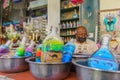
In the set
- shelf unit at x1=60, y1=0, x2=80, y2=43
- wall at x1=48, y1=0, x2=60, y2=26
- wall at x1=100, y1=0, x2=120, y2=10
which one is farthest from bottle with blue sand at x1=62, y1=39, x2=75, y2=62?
wall at x1=48, y1=0, x2=60, y2=26

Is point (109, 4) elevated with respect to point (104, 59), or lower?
elevated

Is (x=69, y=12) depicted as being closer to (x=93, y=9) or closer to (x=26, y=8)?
(x=93, y=9)

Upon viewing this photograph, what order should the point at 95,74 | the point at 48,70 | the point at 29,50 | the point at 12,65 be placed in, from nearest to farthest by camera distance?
the point at 95,74
the point at 48,70
the point at 12,65
the point at 29,50

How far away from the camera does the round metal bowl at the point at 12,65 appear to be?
1037mm

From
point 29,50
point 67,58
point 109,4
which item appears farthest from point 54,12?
point 67,58

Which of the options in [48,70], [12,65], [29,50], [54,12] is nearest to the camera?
[48,70]

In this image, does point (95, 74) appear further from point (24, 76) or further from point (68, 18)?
point (68, 18)

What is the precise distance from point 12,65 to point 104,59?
56cm

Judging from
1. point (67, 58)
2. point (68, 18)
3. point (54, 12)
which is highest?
point (54, 12)

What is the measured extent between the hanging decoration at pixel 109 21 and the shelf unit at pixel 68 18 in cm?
91

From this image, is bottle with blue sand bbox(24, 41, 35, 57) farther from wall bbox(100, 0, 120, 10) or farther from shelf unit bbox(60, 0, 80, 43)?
shelf unit bbox(60, 0, 80, 43)

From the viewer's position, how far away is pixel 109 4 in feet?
14.3

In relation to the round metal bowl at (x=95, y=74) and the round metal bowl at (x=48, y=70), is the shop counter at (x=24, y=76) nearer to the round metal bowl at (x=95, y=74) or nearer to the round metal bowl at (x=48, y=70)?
the round metal bowl at (x=48, y=70)

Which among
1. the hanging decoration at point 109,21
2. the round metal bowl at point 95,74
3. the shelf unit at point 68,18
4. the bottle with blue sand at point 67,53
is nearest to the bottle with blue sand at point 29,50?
the bottle with blue sand at point 67,53
